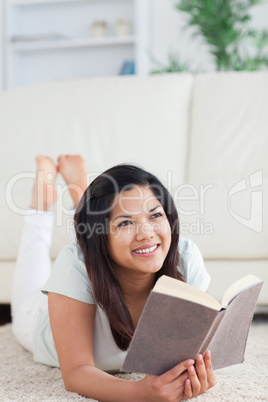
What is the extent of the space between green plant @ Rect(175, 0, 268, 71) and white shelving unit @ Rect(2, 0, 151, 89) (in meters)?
0.55

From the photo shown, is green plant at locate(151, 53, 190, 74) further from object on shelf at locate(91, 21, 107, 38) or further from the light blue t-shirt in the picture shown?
the light blue t-shirt

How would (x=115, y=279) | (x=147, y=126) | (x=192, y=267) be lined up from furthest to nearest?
(x=147, y=126)
(x=192, y=267)
(x=115, y=279)

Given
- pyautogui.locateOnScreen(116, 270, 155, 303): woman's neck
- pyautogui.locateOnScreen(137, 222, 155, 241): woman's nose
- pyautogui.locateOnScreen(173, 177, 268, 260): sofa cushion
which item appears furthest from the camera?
pyautogui.locateOnScreen(173, 177, 268, 260): sofa cushion

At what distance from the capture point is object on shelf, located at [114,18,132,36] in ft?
12.9

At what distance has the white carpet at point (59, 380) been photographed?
1059mm

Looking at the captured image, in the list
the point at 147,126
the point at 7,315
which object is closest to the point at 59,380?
the point at 7,315

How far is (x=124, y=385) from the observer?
0.96m

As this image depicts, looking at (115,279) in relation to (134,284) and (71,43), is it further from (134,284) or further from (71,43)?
(71,43)

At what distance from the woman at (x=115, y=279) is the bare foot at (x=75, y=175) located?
56 centimetres

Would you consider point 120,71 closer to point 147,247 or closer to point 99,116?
point 99,116

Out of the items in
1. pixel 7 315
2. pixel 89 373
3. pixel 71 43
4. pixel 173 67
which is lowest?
pixel 7 315

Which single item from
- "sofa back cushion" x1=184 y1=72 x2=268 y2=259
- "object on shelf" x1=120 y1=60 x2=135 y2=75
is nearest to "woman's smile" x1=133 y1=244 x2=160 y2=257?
"sofa back cushion" x1=184 y1=72 x2=268 y2=259

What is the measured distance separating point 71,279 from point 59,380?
239mm

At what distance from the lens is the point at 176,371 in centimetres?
92
